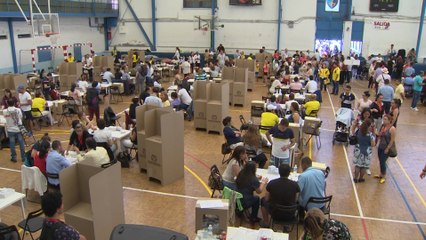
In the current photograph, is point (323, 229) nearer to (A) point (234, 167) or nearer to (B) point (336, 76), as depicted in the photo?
(A) point (234, 167)

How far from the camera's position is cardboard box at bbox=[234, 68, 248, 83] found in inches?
604

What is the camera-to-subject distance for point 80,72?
17.0 meters

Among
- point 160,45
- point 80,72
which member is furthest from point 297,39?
point 80,72

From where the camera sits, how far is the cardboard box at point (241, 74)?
15343mm

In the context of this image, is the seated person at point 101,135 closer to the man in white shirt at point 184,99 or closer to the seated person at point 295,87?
the man in white shirt at point 184,99

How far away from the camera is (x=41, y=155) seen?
7.25 meters

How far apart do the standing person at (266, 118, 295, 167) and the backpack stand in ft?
11.9

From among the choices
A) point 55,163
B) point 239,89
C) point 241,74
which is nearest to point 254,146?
point 55,163

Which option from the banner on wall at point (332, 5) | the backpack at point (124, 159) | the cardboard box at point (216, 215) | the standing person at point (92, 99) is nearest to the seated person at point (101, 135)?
the backpack at point (124, 159)

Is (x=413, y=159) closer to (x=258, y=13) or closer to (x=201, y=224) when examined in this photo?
(x=201, y=224)

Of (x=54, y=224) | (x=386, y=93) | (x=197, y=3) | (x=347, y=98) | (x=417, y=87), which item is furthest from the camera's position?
(x=197, y=3)

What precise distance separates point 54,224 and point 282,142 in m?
4.82

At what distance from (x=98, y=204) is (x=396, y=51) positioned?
73.4 ft

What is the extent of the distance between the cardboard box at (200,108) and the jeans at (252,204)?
5819mm
